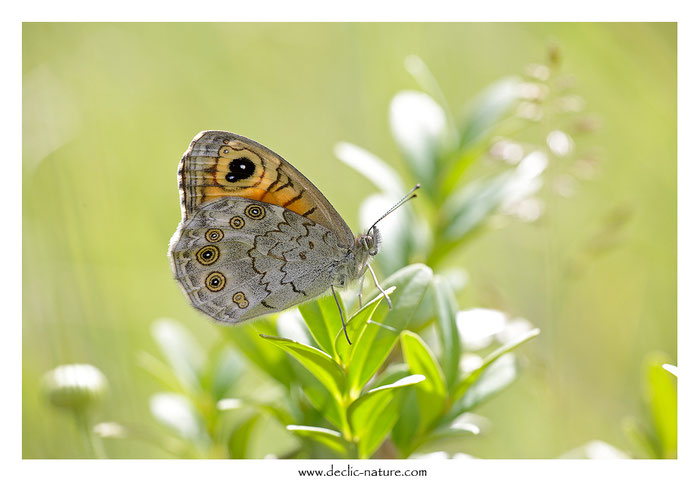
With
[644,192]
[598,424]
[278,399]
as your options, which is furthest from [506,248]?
[278,399]

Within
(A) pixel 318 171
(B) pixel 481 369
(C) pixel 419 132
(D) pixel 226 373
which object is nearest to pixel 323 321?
(B) pixel 481 369

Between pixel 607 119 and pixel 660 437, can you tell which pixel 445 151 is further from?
pixel 607 119

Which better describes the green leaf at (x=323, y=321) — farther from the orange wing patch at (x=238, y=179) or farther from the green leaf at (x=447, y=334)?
the orange wing patch at (x=238, y=179)

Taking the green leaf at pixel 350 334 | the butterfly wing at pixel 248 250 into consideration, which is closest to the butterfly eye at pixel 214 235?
the butterfly wing at pixel 248 250

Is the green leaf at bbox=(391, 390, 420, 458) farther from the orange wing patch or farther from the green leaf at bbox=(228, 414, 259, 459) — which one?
the orange wing patch

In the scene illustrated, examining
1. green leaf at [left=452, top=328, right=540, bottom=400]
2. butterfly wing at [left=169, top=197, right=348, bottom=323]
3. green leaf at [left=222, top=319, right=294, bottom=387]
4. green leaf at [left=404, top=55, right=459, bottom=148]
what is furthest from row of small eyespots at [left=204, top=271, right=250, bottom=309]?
green leaf at [left=404, top=55, right=459, bottom=148]
